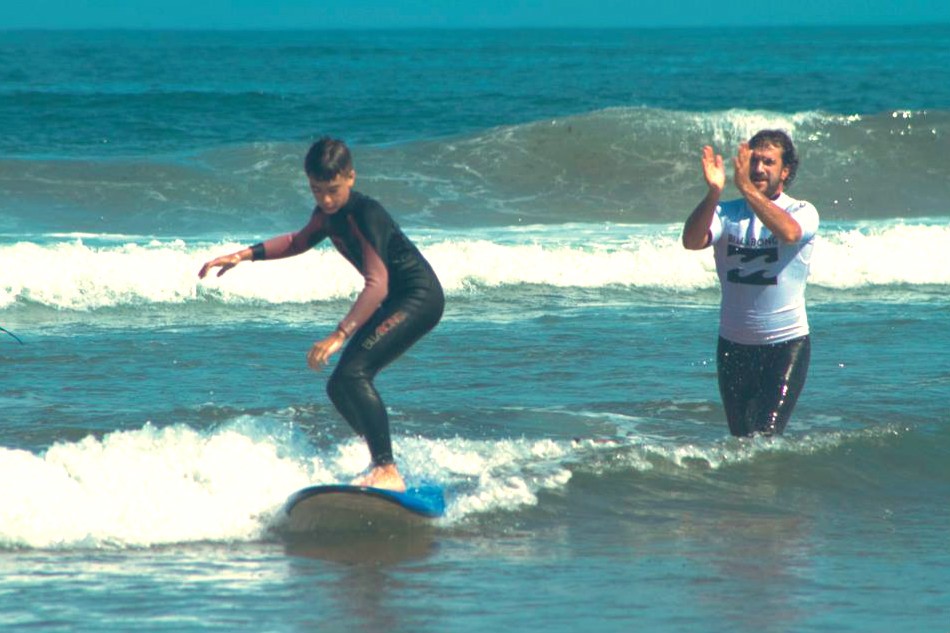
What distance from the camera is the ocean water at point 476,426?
15.8ft

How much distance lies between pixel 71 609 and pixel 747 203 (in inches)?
117

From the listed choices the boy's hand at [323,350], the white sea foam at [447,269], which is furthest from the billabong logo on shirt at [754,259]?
the white sea foam at [447,269]

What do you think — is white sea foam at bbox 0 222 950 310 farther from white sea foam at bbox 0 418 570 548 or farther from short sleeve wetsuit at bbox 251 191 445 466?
short sleeve wetsuit at bbox 251 191 445 466

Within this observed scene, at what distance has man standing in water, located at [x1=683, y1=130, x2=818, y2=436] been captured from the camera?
5.59 m

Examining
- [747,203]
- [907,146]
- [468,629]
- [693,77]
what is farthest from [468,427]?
[693,77]

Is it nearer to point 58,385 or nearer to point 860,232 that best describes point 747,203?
point 58,385

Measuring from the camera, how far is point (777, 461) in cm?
643

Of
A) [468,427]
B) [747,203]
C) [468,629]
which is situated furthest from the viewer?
[468,427]

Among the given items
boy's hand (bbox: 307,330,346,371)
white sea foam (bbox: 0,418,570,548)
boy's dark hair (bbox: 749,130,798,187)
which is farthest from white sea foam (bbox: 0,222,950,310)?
boy's hand (bbox: 307,330,346,371)

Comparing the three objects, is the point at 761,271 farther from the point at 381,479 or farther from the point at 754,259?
the point at 381,479

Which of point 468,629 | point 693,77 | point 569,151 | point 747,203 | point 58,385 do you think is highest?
point 693,77

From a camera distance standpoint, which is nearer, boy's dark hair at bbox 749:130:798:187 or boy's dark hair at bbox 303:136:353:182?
boy's dark hair at bbox 303:136:353:182

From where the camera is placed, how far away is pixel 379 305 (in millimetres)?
5195

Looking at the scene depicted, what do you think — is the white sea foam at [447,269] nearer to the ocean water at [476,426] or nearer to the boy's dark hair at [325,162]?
the ocean water at [476,426]
